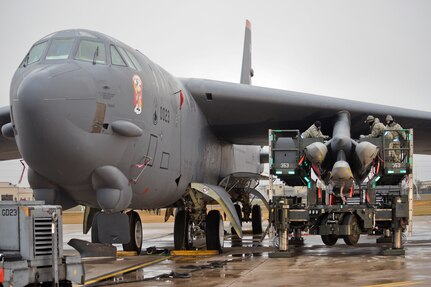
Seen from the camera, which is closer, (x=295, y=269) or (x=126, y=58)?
(x=295, y=269)

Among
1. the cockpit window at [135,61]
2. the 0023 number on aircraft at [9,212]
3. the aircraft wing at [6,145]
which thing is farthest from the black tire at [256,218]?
the 0023 number on aircraft at [9,212]

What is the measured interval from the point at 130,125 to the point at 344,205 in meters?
5.48

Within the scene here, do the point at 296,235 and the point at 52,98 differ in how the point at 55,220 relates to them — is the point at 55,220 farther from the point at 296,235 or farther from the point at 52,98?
the point at 296,235

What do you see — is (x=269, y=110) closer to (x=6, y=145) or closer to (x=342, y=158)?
(x=342, y=158)

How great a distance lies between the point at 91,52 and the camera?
1131 cm

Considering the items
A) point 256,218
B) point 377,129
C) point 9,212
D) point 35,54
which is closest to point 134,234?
point 377,129

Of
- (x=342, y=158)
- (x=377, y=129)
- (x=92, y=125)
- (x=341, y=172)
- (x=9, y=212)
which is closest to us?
(x=9, y=212)

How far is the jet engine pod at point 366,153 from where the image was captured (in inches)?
555

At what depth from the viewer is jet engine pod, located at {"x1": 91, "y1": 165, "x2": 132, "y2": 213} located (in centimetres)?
1086

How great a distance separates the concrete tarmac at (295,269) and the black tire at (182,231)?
80 centimetres

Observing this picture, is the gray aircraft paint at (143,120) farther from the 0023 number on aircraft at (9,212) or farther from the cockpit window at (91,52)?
the 0023 number on aircraft at (9,212)

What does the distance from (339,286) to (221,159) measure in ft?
29.9

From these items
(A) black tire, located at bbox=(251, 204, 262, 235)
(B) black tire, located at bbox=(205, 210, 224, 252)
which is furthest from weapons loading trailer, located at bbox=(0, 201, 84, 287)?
(A) black tire, located at bbox=(251, 204, 262, 235)

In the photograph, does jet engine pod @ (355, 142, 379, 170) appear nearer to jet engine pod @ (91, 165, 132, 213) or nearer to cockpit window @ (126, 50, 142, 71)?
cockpit window @ (126, 50, 142, 71)
